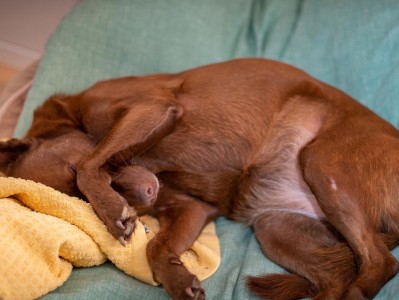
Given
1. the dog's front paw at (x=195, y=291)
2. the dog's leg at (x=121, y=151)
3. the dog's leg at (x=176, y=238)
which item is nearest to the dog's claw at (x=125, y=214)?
the dog's leg at (x=121, y=151)

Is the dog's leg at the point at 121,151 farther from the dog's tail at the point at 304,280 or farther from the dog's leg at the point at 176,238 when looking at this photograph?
the dog's tail at the point at 304,280

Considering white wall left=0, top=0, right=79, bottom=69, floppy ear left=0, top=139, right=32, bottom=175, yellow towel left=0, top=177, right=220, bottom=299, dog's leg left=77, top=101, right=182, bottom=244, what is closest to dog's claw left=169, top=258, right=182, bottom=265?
yellow towel left=0, top=177, right=220, bottom=299

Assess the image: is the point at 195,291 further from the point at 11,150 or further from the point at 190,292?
the point at 11,150

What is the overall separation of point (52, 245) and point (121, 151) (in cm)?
55

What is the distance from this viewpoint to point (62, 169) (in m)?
2.10

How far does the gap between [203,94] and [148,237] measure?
75cm

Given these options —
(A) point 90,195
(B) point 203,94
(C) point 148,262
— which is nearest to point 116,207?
(A) point 90,195

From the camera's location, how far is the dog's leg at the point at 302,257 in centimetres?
191

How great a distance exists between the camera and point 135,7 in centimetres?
304

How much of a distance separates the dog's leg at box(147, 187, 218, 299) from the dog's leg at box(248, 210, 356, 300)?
0.90ft

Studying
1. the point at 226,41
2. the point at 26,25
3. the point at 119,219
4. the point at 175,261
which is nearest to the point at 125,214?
the point at 119,219

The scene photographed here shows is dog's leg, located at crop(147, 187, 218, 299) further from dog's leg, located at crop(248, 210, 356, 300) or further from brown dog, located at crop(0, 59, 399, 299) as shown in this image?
dog's leg, located at crop(248, 210, 356, 300)

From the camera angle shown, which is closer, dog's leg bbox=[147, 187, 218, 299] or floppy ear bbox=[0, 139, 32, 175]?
dog's leg bbox=[147, 187, 218, 299]

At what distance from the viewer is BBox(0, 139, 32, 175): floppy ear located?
2.17m
